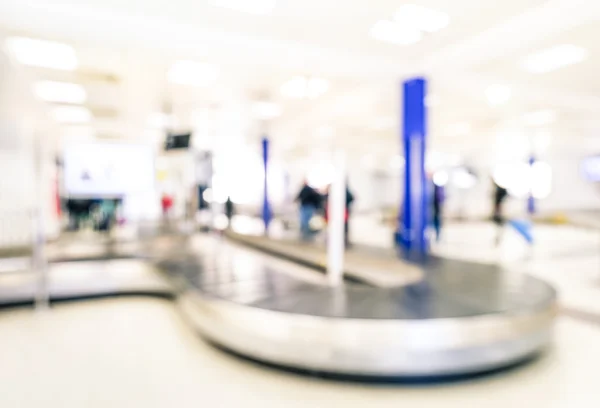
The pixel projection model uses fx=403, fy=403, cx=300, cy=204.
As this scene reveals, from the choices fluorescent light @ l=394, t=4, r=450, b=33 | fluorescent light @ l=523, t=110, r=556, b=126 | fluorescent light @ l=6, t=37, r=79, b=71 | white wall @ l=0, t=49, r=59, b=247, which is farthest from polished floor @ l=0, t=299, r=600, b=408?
fluorescent light @ l=523, t=110, r=556, b=126

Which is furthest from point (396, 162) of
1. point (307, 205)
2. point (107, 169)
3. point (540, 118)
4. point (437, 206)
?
point (107, 169)

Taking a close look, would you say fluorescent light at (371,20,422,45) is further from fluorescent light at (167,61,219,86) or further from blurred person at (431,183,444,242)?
blurred person at (431,183,444,242)

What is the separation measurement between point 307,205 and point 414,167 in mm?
3694

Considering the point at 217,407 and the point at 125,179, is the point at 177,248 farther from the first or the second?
the point at 217,407

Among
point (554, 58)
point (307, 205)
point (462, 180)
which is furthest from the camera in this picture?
point (462, 180)

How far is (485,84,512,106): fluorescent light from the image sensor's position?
32.3 feet

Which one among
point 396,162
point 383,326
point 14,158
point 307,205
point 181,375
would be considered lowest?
point 181,375

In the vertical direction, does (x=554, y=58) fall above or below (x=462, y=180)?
above

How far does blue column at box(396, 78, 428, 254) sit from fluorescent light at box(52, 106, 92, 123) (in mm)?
10620

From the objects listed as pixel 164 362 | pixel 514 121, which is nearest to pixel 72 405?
pixel 164 362

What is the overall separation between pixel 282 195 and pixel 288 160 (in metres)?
2.63

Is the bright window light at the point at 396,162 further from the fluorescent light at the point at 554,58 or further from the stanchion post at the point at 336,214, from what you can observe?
the stanchion post at the point at 336,214

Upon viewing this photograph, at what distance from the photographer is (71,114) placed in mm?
14336

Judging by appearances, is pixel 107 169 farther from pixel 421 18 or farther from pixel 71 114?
pixel 71 114
